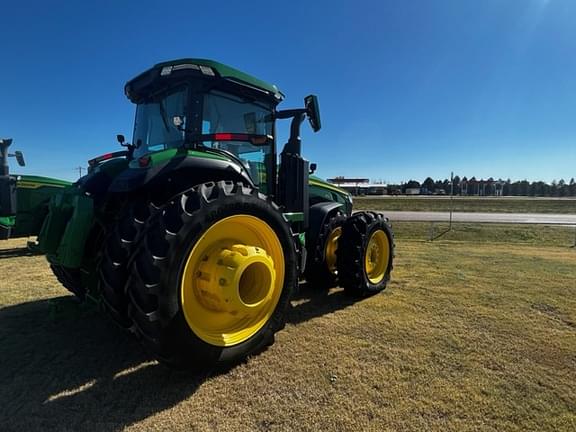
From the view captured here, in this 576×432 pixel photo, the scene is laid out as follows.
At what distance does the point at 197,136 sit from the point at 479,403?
3070 millimetres

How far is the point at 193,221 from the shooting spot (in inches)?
101

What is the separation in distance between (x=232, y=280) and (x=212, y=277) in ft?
0.57

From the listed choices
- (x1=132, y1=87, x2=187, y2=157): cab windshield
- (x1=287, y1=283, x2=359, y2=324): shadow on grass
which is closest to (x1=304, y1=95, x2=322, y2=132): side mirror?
(x1=132, y1=87, x2=187, y2=157): cab windshield

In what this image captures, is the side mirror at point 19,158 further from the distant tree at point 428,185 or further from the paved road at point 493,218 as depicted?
the distant tree at point 428,185

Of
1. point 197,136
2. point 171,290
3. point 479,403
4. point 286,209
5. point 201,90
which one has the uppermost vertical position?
point 201,90

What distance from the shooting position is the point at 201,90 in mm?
3377

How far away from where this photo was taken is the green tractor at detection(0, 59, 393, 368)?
8.09 feet

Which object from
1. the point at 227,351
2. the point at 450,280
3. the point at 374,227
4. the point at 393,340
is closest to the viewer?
the point at 227,351

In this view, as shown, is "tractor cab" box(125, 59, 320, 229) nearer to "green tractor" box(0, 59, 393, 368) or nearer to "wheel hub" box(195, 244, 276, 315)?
"green tractor" box(0, 59, 393, 368)

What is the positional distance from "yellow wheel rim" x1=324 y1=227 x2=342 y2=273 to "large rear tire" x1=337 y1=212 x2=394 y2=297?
41 centimetres

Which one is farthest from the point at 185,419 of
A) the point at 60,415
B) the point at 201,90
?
the point at 201,90

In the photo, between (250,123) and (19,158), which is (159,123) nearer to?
(250,123)

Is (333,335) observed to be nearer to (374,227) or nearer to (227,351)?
(227,351)

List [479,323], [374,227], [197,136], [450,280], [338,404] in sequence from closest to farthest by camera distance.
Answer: [338,404], [197,136], [479,323], [374,227], [450,280]
